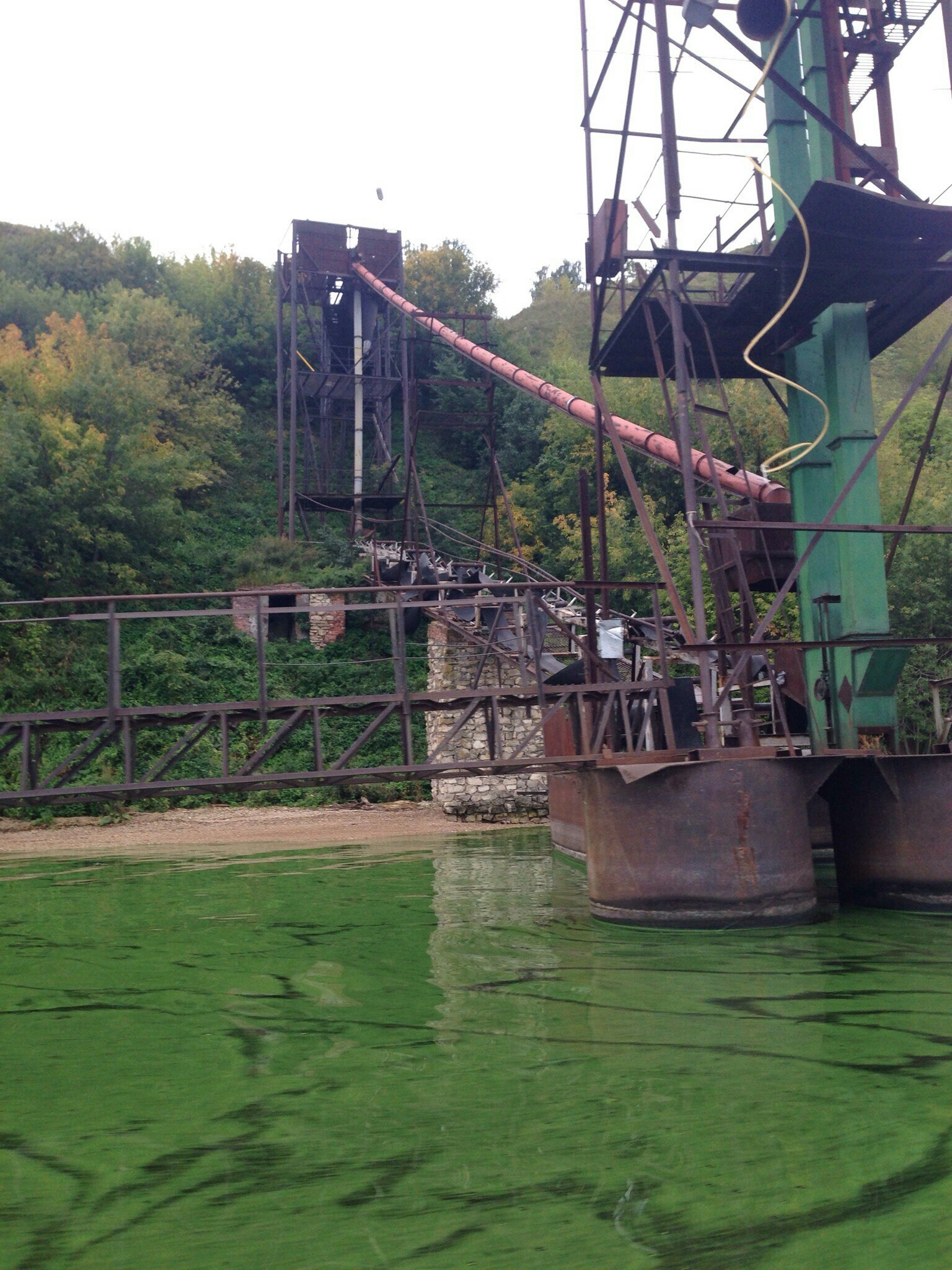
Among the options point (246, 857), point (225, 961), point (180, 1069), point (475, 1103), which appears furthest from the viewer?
point (246, 857)

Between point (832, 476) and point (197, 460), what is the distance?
29327 millimetres

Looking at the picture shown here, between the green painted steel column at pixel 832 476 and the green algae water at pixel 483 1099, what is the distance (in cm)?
279

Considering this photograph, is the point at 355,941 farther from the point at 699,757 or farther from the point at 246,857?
the point at 246,857

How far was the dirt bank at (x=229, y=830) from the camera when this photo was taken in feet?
67.7

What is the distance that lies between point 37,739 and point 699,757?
6.43 m

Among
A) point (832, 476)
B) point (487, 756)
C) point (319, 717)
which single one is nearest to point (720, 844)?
point (319, 717)

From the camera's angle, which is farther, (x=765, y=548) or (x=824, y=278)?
(x=765, y=548)

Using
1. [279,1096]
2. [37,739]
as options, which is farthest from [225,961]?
[279,1096]

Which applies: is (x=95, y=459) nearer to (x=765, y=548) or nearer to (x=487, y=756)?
(x=487, y=756)

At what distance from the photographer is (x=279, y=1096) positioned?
16.9 ft

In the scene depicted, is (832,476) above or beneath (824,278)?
beneath

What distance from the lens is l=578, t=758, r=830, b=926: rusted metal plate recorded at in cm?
946

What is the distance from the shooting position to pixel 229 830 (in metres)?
23.2

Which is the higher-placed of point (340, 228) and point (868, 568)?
point (340, 228)
